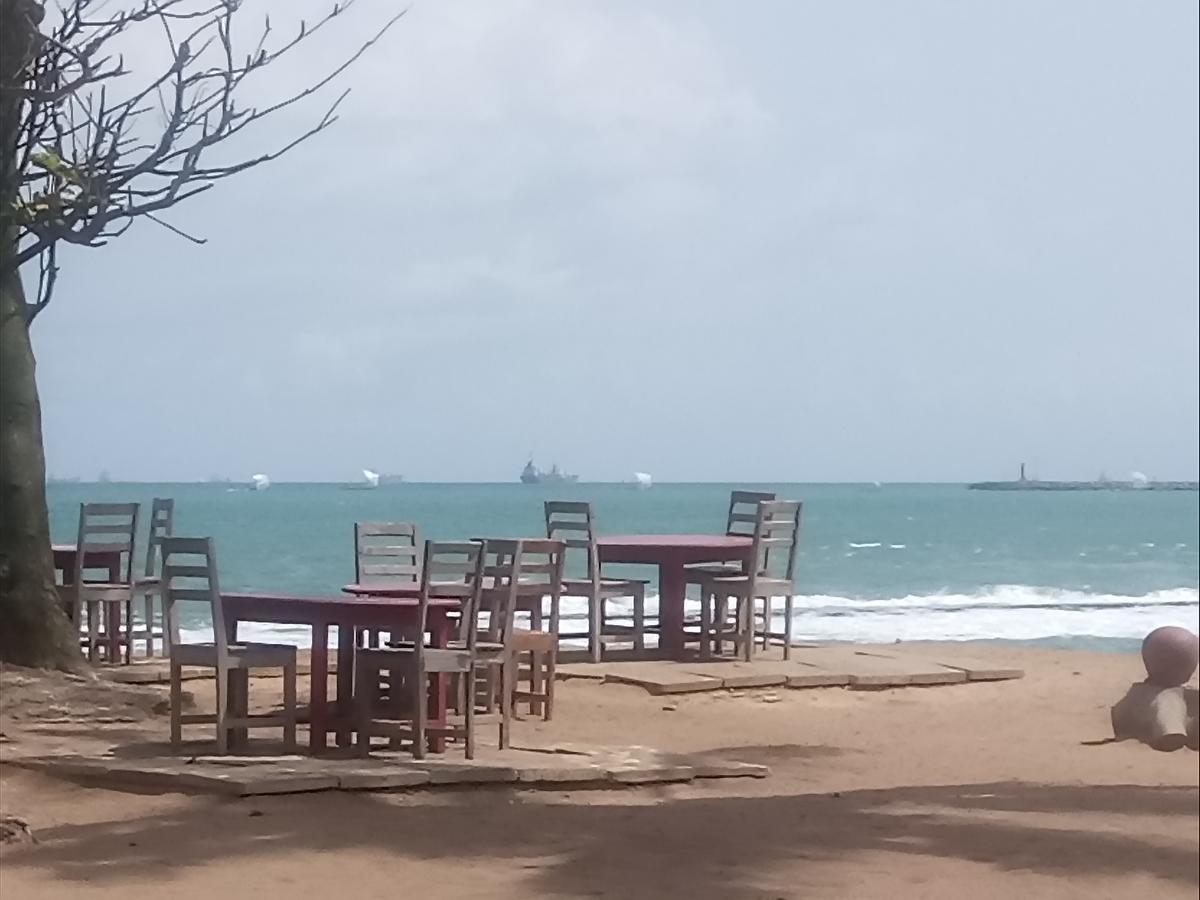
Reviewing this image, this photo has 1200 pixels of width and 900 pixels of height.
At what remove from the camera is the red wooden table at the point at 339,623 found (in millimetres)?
5723

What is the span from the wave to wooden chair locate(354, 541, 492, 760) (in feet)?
24.5

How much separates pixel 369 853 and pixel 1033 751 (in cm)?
308

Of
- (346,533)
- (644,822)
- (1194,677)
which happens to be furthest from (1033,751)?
(346,533)

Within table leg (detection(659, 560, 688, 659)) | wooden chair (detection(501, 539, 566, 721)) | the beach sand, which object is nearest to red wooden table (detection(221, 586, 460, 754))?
wooden chair (detection(501, 539, 566, 721))

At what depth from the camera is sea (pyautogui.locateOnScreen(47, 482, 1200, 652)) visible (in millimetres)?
18844

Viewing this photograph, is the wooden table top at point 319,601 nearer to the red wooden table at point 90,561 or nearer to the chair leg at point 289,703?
the chair leg at point 289,703

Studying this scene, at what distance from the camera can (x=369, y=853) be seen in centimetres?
461

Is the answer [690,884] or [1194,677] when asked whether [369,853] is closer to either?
[690,884]

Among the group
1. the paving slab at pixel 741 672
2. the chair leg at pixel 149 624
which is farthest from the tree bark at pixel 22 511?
the paving slab at pixel 741 672

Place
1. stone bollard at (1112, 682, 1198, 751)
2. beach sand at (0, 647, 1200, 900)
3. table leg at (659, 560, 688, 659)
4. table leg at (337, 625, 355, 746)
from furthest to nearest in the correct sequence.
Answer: table leg at (659, 560, 688, 659) < table leg at (337, 625, 355, 746) < beach sand at (0, 647, 1200, 900) < stone bollard at (1112, 682, 1198, 751)

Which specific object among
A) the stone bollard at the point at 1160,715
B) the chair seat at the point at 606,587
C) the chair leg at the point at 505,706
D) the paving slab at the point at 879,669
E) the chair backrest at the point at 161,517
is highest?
the chair backrest at the point at 161,517

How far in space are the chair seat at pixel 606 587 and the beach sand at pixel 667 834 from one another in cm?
217

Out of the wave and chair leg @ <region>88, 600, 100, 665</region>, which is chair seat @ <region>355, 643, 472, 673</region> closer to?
chair leg @ <region>88, 600, 100, 665</region>

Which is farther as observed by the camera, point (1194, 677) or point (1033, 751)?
point (1033, 751)
